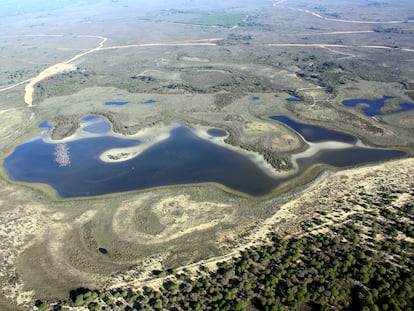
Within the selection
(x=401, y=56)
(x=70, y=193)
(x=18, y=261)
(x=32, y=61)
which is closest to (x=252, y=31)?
(x=401, y=56)

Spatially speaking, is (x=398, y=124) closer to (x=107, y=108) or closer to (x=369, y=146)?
(x=369, y=146)

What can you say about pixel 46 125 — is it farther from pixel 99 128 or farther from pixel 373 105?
pixel 373 105

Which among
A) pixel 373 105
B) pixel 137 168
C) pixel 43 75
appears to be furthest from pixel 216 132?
pixel 43 75

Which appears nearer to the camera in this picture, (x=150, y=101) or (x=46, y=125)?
(x=46, y=125)

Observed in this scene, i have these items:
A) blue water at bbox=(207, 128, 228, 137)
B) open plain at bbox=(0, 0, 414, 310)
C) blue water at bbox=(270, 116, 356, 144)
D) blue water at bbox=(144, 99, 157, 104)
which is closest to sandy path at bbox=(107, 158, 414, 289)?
open plain at bbox=(0, 0, 414, 310)

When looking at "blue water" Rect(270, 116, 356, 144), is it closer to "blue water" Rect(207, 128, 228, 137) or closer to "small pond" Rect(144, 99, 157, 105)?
"blue water" Rect(207, 128, 228, 137)

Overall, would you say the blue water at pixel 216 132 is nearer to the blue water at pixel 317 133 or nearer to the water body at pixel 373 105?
the blue water at pixel 317 133
